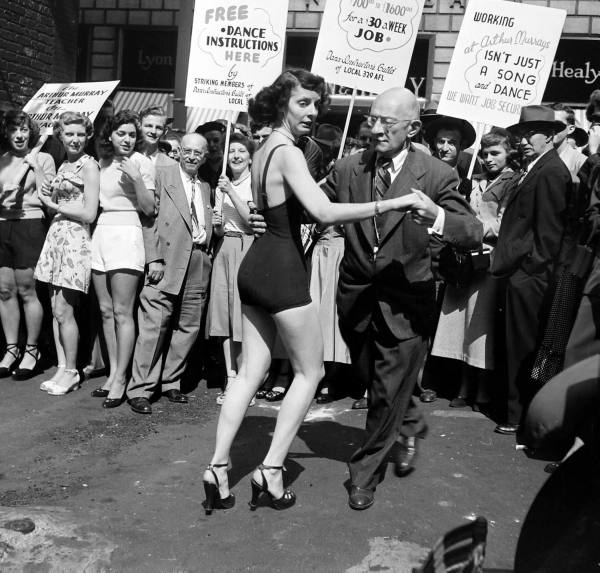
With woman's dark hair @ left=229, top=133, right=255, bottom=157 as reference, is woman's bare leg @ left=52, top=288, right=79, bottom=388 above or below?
below

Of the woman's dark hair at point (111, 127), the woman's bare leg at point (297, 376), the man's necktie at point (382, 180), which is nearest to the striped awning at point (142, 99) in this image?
the woman's dark hair at point (111, 127)

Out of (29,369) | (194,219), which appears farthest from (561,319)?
(29,369)

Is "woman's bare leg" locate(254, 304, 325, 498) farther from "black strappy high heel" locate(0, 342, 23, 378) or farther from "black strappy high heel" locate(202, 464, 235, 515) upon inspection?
"black strappy high heel" locate(0, 342, 23, 378)

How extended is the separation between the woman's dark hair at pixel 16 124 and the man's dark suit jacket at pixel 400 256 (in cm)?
382

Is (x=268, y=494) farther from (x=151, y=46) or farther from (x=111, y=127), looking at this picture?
(x=151, y=46)

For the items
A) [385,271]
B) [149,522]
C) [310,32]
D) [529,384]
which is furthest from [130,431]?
[310,32]

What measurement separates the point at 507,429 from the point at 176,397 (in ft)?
8.01

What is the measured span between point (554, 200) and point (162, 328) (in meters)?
3.00

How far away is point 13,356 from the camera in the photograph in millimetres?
7617

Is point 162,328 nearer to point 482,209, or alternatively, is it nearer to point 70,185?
point 70,185

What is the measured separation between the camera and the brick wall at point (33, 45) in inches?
441

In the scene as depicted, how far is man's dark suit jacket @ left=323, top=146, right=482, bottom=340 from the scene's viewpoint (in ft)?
15.5

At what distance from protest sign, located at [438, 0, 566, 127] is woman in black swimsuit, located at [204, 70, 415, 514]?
10.3 ft

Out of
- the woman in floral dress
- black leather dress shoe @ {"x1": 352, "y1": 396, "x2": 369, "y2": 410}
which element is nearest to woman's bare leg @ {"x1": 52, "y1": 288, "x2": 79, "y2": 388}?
the woman in floral dress
